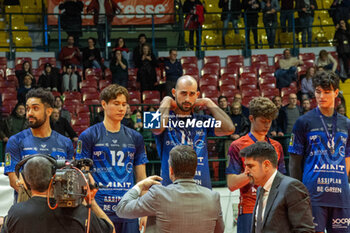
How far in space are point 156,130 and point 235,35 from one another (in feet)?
42.2

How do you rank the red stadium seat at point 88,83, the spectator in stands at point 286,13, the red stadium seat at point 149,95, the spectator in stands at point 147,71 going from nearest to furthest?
the red stadium seat at point 149,95, the spectator in stands at point 147,71, the red stadium seat at point 88,83, the spectator in stands at point 286,13

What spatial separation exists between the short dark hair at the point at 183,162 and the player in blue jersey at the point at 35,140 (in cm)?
179

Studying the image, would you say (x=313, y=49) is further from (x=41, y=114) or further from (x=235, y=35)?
(x=41, y=114)

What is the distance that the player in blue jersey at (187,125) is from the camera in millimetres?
5664

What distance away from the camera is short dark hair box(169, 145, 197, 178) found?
4180 millimetres

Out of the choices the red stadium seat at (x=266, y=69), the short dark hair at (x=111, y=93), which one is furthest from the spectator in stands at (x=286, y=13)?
the short dark hair at (x=111, y=93)

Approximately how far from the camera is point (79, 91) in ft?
49.6

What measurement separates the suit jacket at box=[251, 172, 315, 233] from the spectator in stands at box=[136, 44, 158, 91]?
11016 millimetres

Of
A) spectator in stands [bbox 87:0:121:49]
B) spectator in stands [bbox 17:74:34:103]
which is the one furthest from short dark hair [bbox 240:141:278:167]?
spectator in stands [bbox 87:0:121:49]

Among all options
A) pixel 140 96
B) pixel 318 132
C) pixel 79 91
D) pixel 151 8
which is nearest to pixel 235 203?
pixel 318 132

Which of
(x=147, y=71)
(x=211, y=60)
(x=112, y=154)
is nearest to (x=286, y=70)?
(x=211, y=60)

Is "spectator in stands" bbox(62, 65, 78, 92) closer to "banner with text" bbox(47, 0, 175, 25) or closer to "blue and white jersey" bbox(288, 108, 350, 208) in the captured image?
"banner with text" bbox(47, 0, 175, 25)

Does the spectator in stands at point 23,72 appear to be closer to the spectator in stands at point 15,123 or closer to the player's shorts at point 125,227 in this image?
the spectator in stands at point 15,123

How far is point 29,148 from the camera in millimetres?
5555
